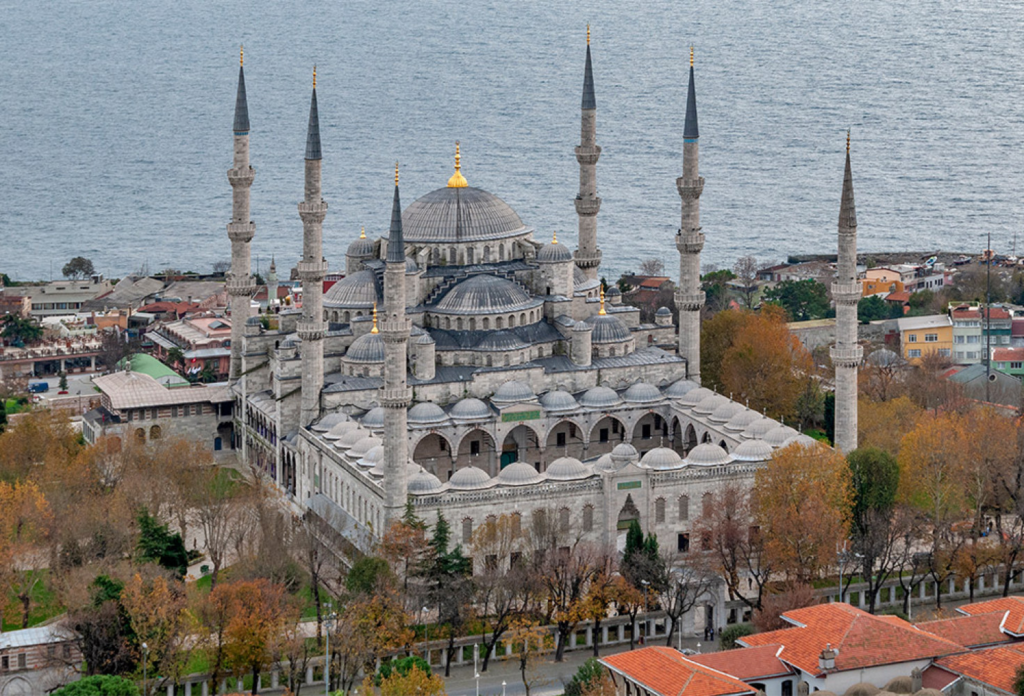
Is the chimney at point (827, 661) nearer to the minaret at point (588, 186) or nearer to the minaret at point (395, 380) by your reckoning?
the minaret at point (395, 380)

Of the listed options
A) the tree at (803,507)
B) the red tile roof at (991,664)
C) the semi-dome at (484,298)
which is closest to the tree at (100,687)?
the tree at (803,507)

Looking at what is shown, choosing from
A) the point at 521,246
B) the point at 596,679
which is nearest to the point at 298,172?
the point at 521,246

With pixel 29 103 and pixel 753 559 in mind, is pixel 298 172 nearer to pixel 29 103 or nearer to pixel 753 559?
pixel 29 103

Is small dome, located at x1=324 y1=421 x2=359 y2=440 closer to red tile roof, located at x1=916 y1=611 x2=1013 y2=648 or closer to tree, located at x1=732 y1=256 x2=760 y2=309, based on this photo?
red tile roof, located at x1=916 y1=611 x2=1013 y2=648

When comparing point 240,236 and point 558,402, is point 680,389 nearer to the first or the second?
point 558,402

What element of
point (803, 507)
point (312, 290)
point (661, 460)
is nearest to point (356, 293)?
point (312, 290)

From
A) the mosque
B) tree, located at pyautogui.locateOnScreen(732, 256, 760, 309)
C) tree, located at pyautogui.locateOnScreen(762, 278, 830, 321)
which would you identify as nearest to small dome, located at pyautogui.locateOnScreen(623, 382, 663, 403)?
the mosque

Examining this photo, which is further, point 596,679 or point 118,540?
point 118,540

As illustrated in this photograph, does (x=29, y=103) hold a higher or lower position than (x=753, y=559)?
higher
